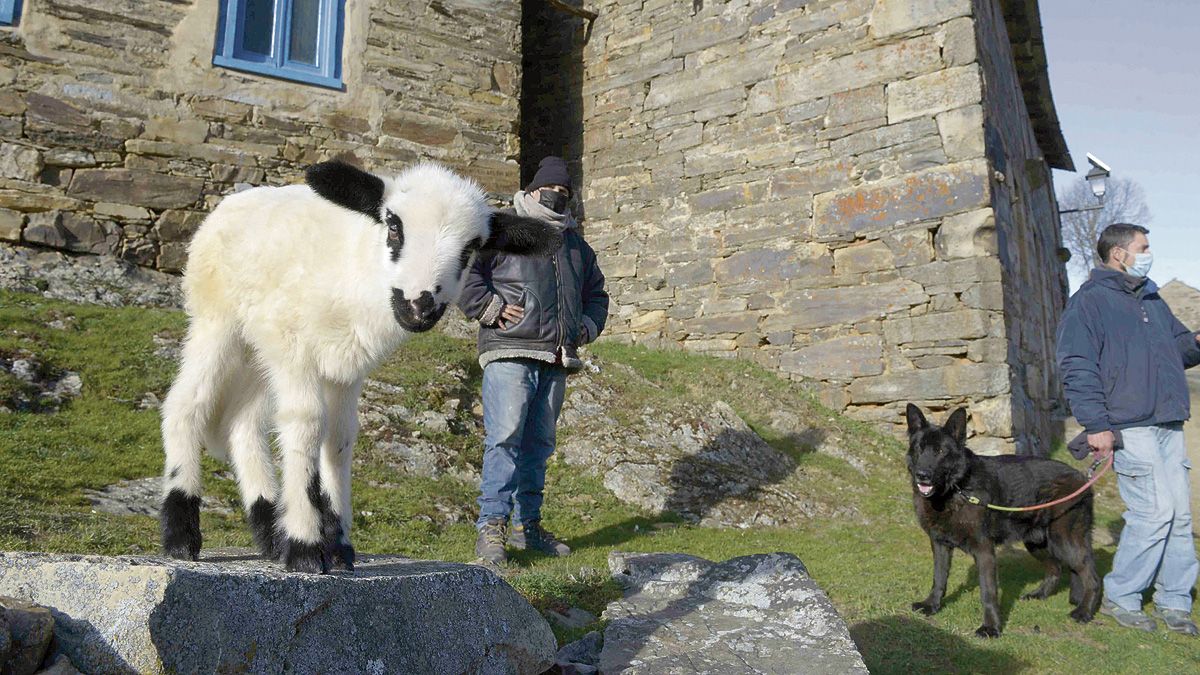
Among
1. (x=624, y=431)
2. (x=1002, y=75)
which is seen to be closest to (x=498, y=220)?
(x=624, y=431)

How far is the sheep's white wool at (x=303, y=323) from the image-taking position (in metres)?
3.15

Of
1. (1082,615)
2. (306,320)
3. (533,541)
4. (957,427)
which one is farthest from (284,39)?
(1082,615)

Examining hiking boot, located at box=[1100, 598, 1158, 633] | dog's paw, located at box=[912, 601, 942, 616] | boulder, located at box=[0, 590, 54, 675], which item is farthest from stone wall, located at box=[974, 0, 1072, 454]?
boulder, located at box=[0, 590, 54, 675]

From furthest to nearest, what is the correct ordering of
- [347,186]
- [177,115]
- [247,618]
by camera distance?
1. [177,115]
2. [347,186]
3. [247,618]

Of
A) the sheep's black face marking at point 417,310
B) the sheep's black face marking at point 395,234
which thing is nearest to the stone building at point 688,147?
the sheep's black face marking at point 395,234

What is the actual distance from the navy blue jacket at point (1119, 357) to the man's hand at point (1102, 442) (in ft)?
0.12

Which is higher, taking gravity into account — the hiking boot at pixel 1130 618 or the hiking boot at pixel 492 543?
the hiking boot at pixel 492 543

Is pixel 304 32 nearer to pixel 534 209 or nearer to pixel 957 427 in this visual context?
pixel 534 209

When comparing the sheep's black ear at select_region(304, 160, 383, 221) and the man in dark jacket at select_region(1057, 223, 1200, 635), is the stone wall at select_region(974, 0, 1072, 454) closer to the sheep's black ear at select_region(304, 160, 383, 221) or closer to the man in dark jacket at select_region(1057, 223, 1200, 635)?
the man in dark jacket at select_region(1057, 223, 1200, 635)

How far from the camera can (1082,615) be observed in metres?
5.51

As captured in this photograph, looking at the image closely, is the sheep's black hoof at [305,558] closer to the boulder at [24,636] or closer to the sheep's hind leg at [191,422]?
the sheep's hind leg at [191,422]

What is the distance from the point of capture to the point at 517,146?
11.7m

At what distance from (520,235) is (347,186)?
73 cm

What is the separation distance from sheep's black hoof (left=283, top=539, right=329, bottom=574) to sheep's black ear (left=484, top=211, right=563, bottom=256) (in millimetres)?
1341
